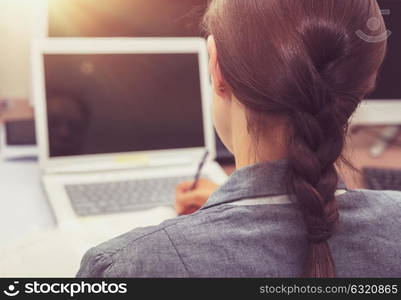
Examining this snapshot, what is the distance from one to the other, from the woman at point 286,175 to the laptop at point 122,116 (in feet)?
1.65

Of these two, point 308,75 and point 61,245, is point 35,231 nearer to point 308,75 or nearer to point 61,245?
point 61,245

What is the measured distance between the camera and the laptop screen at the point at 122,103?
45.3 inches

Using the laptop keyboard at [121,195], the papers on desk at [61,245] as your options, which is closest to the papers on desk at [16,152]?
the laptop keyboard at [121,195]

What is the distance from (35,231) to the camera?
36.4 inches

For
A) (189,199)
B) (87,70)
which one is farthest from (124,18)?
(189,199)

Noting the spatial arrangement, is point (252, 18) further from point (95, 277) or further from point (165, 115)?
point (165, 115)

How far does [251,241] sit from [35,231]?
537 mm

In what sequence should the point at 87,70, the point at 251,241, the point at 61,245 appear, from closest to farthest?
the point at 251,241
the point at 61,245
the point at 87,70

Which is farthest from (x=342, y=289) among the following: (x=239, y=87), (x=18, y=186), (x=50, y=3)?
(x=50, y=3)

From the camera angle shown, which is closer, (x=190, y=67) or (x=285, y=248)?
(x=285, y=248)

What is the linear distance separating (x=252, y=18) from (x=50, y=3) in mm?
858

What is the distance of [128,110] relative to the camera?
1198 millimetres

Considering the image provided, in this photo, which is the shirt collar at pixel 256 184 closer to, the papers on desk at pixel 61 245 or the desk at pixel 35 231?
the desk at pixel 35 231

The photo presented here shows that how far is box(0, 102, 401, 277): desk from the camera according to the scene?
770 millimetres
